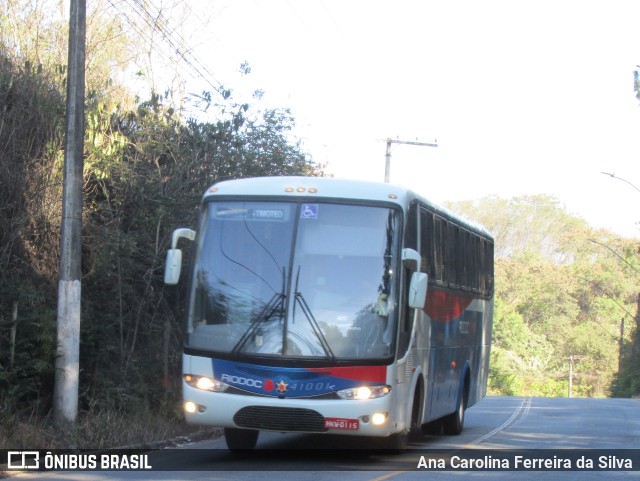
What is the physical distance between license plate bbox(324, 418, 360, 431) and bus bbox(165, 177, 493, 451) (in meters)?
0.01

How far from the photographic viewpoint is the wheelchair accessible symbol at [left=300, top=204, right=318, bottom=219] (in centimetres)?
1138

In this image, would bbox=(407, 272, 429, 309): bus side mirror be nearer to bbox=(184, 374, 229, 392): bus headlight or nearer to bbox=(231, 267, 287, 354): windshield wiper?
bbox=(231, 267, 287, 354): windshield wiper

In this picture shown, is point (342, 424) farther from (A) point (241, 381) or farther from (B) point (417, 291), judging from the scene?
(B) point (417, 291)

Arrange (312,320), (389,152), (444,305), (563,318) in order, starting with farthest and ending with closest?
(563,318) < (389,152) < (444,305) < (312,320)

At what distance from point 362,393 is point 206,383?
1842 mm

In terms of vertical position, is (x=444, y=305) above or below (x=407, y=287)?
below

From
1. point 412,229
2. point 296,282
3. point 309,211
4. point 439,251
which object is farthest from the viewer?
point 439,251

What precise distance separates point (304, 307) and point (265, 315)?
464mm

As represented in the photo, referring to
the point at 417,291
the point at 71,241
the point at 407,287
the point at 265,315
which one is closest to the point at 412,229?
the point at 407,287

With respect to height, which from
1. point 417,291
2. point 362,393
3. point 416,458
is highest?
point 417,291

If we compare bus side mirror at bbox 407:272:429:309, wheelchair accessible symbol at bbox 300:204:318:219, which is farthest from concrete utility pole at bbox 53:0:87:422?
bus side mirror at bbox 407:272:429:309

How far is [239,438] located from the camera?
Answer: 40.9 ft

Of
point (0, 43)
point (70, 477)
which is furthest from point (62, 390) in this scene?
point (0, 43)

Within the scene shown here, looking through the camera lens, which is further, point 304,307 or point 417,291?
point 417,291
